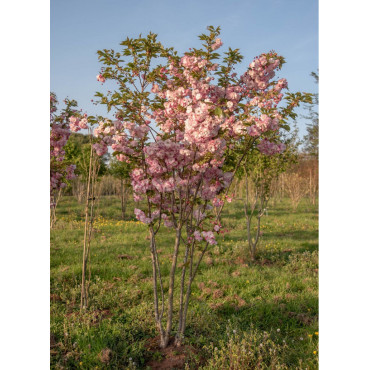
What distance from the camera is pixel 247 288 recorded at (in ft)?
13.5

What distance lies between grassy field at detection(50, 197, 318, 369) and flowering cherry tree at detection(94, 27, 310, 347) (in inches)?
13.2

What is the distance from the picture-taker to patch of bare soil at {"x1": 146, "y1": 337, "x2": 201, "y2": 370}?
2.53 metres

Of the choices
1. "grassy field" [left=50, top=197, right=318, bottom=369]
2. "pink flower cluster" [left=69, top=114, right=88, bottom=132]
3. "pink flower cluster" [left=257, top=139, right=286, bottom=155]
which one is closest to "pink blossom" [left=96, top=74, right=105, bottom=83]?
"pink flower cluster" [left=69, top=114, right=88, bottom=132]

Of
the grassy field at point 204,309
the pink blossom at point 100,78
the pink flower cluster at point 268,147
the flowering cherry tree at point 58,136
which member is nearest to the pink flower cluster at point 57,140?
the flowering cherry tree at point 58,136

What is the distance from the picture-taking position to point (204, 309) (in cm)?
338

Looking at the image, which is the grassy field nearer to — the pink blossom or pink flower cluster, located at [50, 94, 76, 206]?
pink flower cluster, located at [50, 94, 76, 206]

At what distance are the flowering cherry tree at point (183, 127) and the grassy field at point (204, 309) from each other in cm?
34

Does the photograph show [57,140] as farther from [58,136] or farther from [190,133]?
[190,133]

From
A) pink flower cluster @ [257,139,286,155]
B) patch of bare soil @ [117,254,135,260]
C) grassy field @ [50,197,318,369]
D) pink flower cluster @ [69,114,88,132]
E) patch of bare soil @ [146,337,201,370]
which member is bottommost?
patch of bare soil @ [146,337,201,370]
